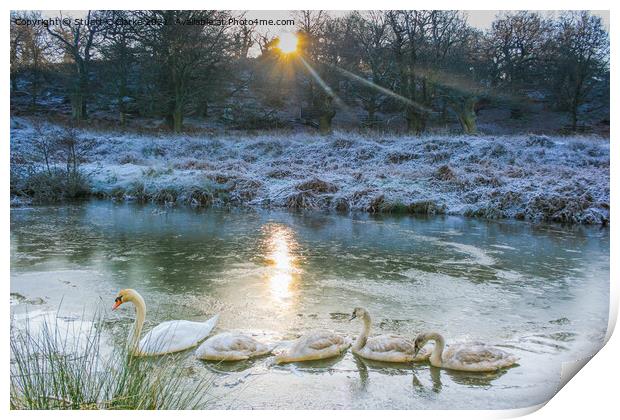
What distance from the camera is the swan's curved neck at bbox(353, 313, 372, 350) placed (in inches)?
138

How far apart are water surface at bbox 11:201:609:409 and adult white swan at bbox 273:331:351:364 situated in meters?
0.05

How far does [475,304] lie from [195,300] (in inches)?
78.2

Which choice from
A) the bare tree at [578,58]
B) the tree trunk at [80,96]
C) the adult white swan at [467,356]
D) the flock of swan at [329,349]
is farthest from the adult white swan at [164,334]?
the bare tree at [578,58]

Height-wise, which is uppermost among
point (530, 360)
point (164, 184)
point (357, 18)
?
point (357, 18)

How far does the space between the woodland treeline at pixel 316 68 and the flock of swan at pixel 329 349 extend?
1.91 metres

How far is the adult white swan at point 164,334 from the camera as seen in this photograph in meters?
3.32

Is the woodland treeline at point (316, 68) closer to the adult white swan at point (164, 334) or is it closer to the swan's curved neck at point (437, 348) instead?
the adult white swan at point (164, 334)

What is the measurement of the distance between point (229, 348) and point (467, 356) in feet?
4.25

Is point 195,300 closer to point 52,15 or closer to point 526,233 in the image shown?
point 52,15

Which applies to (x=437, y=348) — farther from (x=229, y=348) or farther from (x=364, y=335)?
(x=229, y=348)

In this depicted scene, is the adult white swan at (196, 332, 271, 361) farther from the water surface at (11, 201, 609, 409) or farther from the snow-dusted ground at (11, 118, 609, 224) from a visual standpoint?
the snow-dusted ground at (11, 118, 609, 224)

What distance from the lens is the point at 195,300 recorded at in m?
4.31

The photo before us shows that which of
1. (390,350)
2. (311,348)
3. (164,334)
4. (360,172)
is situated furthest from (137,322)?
(360,172)

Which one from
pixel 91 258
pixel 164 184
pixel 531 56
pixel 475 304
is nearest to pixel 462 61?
pixel 531 56
